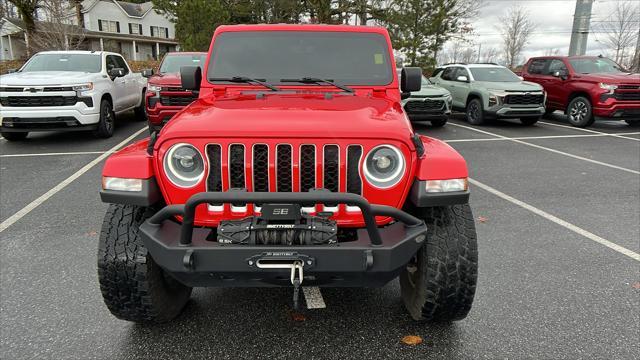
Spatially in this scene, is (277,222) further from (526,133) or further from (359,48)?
(526,133)

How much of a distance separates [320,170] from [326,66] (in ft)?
4.94


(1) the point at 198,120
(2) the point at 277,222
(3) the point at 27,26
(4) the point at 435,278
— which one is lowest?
(4) the point at 435,278

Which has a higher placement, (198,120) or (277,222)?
(198,120)

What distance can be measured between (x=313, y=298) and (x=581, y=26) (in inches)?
777

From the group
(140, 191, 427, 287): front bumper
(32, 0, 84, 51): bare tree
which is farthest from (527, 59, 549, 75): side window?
(32, 0, 84, 51): bare tree

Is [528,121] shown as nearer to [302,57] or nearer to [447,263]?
[302,57]

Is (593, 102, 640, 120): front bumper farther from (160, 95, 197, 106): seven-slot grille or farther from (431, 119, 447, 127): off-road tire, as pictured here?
(160, 95, 197, 106): seven-slot grille

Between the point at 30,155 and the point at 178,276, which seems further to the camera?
the point at 30,155

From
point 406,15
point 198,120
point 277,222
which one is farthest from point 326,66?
point 406,15

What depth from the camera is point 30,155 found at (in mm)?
7816

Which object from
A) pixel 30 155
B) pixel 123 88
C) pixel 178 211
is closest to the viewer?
pixel 178 211

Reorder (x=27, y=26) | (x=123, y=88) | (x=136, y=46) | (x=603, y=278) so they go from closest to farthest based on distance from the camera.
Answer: (x=603, y=278) < (x=123, y=88) < (x=27, y=26) < (x=136, y=46)

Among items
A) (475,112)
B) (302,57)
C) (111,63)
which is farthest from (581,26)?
(302,57)

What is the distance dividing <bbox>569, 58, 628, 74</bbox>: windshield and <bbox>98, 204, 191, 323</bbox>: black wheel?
1279cm
